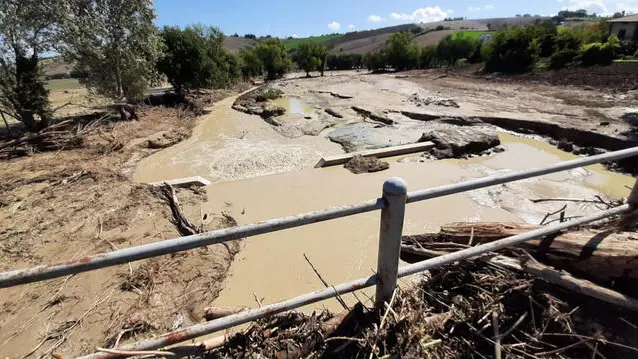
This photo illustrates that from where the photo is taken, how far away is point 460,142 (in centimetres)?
804

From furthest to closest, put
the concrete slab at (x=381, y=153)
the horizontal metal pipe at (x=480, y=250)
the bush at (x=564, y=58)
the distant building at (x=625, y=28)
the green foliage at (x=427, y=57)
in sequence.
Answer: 1. the green foliage at (x=427, y=57)
2. the distant building at (x=625, y=28)
3. the bush at (x=564, y=58)
4. the concrete slab at (x=381, y=153)
5. the horizontal metal pipe at (x=480, y=250)

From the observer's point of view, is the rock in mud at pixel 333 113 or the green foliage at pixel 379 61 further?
the green foliage at pixel 379 61

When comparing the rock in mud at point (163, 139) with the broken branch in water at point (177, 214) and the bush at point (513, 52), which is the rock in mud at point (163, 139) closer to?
the broken branch in water at point (177, 214)

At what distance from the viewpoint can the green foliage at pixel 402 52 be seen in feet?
133

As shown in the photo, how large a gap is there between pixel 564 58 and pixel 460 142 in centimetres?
2086

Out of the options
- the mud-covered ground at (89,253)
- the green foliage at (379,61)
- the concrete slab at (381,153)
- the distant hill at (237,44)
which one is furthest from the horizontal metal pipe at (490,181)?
the green foliage at (379,61)

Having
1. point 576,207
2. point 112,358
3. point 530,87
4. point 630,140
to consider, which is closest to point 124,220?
point 112,358

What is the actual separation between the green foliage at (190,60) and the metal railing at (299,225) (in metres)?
16.5

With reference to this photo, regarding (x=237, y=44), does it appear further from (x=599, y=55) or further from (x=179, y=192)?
(x=179, y=192)

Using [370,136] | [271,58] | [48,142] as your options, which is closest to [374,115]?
[370,136]

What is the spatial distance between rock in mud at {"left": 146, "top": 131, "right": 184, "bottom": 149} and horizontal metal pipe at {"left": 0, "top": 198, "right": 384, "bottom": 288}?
8942 mm

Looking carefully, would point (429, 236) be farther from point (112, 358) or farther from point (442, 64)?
point (442, 64)

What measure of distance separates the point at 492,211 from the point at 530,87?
1585 cm

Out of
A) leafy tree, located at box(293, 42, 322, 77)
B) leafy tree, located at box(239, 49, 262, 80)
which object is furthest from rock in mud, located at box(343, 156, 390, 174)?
leafy tree, located at box(293, 42, 322, 77)
